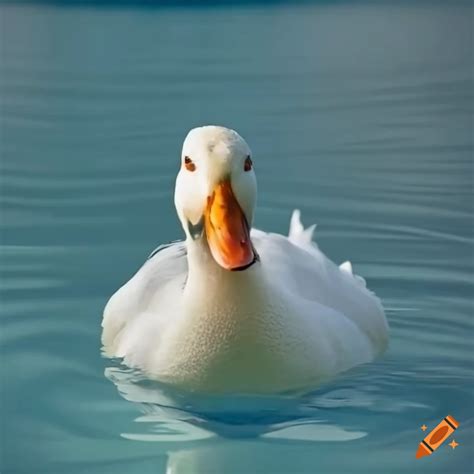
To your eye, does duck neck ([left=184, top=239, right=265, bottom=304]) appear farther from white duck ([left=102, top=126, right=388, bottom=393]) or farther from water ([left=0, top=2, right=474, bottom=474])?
water ([left=0, top=2, right=474, bottom=474])

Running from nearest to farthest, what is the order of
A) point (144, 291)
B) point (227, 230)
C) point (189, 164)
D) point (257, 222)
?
point (227, 230), point (189, 164), point (144, 291), point (257, 222)

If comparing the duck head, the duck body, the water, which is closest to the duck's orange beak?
the duck head

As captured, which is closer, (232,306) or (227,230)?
(227,230)

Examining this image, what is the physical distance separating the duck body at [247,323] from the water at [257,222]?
0.22ft

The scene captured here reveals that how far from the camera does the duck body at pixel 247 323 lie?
2844mm

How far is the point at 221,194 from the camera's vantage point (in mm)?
2705

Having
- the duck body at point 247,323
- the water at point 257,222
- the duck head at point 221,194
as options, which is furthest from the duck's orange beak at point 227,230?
the water at point 257,222

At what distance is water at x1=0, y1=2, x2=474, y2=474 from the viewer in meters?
2.92

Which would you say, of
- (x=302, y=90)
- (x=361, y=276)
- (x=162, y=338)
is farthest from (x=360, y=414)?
(x=302, y=90)

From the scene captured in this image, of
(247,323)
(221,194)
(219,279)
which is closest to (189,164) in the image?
(221,194)

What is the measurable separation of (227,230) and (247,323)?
0.93 ft

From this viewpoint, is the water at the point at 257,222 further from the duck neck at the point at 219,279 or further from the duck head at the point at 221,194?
the duck head at the point at 221,194

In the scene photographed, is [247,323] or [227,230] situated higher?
[227,230]

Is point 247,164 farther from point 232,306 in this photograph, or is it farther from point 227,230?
point 232,306
